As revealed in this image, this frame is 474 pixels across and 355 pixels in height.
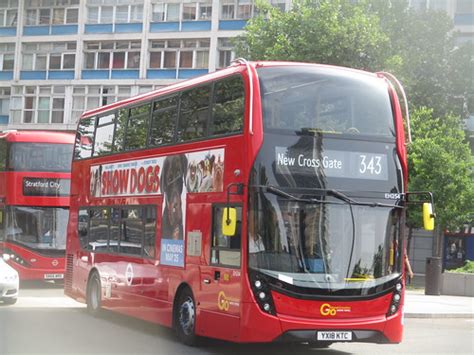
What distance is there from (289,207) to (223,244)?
1.16 meters

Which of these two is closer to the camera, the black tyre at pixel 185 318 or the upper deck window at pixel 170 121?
the upper deck window at pixel 170 121

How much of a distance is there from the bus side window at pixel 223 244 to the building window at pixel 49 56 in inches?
1617

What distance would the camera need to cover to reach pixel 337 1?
97.2ft

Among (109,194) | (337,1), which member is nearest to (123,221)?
(109,194)

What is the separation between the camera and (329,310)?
10789 mm

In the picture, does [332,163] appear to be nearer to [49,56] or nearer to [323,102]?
[323,102]

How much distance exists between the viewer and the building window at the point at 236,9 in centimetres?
4706

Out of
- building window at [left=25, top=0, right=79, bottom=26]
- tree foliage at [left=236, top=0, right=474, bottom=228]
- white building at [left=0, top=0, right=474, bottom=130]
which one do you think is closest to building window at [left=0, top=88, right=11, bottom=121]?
white building at [left=0, top=0, right=474, bottom=130]

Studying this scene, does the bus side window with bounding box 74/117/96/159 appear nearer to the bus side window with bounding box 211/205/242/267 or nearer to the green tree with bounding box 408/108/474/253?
the bus side window with bounding box 211/205/242/267

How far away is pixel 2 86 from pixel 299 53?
29.6 m

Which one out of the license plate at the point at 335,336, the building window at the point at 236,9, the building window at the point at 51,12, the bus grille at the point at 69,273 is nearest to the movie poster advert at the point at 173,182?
the license plate at the point at 335,336

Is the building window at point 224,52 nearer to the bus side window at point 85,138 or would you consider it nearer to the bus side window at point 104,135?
the bus side window at point 85,138

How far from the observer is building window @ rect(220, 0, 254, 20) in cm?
4706

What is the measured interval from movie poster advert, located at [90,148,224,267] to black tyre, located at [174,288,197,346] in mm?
509
